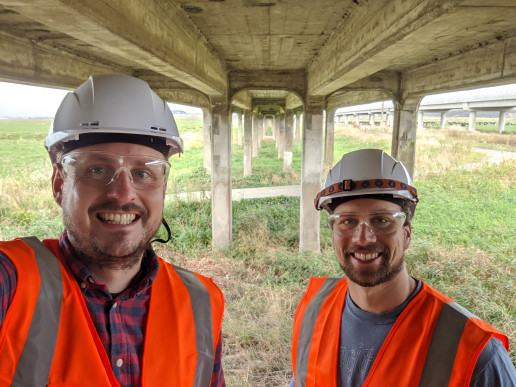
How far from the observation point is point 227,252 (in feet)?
37.7

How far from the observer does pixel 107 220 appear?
182cm

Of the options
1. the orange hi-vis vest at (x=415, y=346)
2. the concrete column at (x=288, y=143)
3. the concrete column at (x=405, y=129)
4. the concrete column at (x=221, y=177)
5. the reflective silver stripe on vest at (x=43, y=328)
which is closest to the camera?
the reflective silver stripe on vest at (x=43, y=328)

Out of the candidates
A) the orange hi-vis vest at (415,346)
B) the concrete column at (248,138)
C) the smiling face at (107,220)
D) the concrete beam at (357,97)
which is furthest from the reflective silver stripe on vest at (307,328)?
the concrete column at (248,138)

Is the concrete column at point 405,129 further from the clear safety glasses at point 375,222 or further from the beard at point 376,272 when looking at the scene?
the beard at point 376,272

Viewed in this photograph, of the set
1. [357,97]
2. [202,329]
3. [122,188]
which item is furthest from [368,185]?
[357,97]

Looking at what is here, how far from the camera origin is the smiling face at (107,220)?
5.92 feet

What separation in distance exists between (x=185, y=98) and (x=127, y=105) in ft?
34.1

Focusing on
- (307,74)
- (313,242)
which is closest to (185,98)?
(307,74)

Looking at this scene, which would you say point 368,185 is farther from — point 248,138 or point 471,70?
point 248,138

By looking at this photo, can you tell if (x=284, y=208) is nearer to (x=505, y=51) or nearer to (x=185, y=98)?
(x=185, y=98)

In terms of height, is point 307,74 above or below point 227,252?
above

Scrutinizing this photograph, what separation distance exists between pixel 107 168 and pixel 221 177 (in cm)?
987

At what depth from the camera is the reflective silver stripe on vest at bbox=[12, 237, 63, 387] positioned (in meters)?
1.49

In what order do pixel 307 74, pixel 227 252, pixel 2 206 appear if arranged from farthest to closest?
1. pixel 2 206
2. pixel 227 252
3. pixel 307 74
